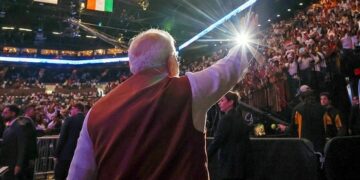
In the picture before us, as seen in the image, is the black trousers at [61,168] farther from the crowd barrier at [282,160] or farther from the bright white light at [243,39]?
the bright white light at [243,39]

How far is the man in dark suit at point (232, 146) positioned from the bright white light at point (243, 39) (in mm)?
2077

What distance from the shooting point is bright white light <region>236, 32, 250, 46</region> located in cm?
153

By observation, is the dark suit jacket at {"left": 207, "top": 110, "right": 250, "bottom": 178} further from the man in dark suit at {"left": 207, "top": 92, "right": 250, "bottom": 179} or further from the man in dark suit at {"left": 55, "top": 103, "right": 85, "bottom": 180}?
the man in dark suit at {"left": 55, "top": 103, "right": 85, "bottom": 180}

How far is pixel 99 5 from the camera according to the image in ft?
30.3

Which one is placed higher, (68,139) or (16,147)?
(68,139)

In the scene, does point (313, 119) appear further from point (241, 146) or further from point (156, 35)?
point (156, 35)

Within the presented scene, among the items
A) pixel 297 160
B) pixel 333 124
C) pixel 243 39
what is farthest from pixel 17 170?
pixel 333 124

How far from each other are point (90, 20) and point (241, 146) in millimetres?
17846

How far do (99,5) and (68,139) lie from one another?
527cm

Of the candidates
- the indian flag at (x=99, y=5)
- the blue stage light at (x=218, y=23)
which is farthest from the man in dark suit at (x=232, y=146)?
the blue stage light at (x=218, y=23)

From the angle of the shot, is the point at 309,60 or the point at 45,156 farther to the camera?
the point at 309,60

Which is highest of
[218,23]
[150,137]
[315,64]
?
[218,23]

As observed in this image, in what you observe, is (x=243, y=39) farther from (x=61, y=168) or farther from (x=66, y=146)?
(x=61, y=168)

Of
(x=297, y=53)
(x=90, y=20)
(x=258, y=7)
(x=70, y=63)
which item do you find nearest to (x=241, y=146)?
(x=297, y=53)
